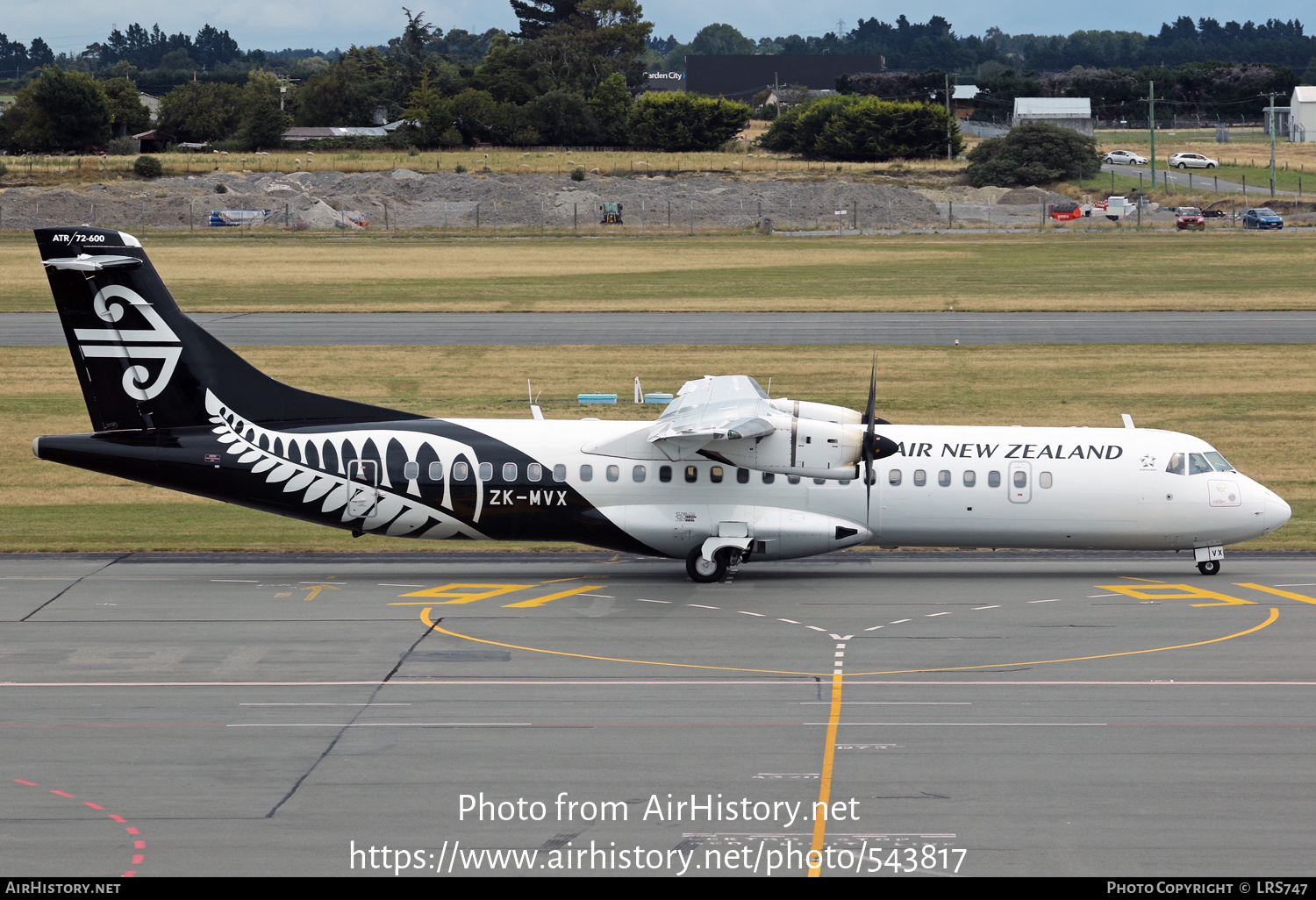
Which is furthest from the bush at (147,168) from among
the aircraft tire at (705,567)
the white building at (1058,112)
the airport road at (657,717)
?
the white building at (1058,112)

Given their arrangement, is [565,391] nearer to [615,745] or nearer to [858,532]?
[858,532]

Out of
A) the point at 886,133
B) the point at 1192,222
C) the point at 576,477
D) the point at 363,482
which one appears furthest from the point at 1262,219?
the point at 363,482

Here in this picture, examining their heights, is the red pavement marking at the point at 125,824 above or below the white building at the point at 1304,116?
below

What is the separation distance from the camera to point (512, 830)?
1556cm

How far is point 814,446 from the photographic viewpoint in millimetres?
25594

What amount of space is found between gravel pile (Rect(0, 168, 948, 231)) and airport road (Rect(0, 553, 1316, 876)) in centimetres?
8300

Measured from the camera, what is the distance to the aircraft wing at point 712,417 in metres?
25.1

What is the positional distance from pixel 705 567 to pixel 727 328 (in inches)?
1262

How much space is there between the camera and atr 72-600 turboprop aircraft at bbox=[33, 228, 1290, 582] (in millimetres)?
27328

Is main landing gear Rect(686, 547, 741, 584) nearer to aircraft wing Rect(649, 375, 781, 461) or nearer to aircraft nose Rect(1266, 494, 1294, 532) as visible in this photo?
aircraft wing Rect(649, 375, 781, 461)

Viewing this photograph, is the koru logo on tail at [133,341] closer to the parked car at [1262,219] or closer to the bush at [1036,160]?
the parked car at [1262,219]

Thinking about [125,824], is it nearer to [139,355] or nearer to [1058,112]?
[139,355]

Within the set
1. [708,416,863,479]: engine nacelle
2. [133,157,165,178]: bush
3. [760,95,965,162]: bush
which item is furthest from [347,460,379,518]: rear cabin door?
[760,95,965,162]: bush

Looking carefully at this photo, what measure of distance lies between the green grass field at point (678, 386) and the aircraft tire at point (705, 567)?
7.08 m
